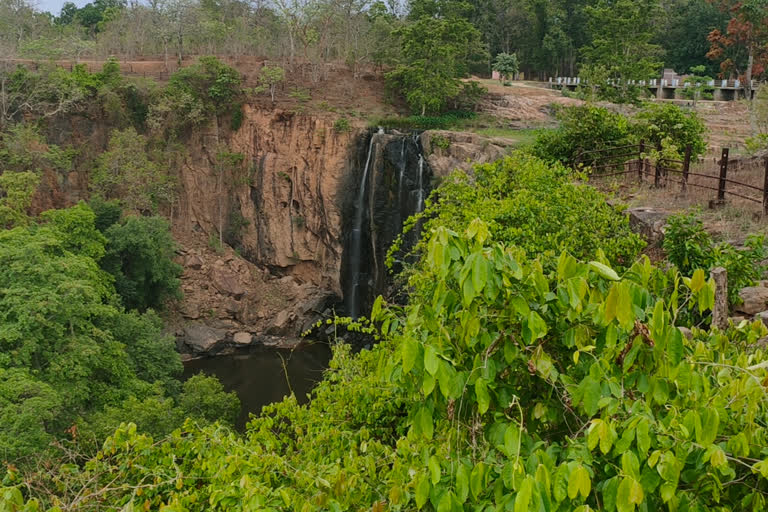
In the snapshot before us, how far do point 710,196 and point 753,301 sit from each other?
16.7 feet

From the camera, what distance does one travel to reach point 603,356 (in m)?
2.56

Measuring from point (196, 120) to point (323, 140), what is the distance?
5.07m

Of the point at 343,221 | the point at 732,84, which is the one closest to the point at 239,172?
the point at 343,221

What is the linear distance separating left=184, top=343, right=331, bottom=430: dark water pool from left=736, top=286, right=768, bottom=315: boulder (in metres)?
12.3

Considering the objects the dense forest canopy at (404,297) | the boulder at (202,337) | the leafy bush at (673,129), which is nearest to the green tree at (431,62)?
the dense forest canopy at (404,297)

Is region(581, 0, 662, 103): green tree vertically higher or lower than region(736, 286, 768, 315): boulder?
higher

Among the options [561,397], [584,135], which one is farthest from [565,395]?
[584,135]

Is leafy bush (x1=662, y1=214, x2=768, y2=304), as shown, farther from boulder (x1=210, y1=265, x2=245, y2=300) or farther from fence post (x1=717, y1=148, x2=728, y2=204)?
boulder (x1=210, y1=265, x2=245, y2=300)

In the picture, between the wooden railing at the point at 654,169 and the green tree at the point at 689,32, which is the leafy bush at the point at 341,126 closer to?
the wooden railing at the point at 654,169

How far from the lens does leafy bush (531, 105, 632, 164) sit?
14.3m

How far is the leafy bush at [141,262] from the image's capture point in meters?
18.5

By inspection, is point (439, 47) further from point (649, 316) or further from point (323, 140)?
point (649, 316)

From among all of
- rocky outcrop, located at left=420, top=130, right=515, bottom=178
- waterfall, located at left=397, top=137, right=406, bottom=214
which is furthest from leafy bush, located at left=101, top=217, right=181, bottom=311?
rocky outcrop, located at left=420, top=130, right=515, bottom=178

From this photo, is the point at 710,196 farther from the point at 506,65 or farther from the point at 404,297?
the point at 506,65
